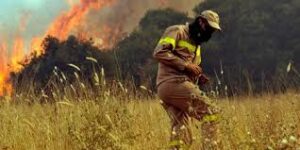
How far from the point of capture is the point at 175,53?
6.73 m

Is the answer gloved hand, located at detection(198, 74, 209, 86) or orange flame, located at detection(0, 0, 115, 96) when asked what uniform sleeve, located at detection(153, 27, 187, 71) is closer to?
gloved hand, located at detection(198, 74, 209, 86)

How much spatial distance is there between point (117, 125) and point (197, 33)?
158 centimetres

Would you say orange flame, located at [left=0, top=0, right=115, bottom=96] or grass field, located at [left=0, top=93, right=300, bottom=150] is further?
orange flame, located at [left=0, top=0, right=115, bottom=96]

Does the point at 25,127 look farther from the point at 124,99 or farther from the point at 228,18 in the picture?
the point at 228,18

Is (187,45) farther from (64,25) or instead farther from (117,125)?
(64,25)

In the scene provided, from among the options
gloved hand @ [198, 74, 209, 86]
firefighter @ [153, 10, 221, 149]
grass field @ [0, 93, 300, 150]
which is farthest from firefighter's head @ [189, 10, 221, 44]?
grass field @ [0, 93, 300, 150]

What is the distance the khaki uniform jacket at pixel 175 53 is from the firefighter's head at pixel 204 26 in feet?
0.25

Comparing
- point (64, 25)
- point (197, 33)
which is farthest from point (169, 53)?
point (64, 25)

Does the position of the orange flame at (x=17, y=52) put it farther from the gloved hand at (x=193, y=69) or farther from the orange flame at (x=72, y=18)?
the gloved hand at (x=193, y=69)

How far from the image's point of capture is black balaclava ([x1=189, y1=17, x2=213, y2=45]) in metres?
6.68

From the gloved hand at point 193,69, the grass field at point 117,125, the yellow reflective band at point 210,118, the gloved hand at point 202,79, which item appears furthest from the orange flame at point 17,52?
the yellow reflective band at point 210,118

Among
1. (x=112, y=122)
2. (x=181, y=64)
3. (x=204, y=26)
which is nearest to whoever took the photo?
(x=112, y=122)

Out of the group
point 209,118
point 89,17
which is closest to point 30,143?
point 209,118

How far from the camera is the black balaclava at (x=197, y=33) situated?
6.68 m
